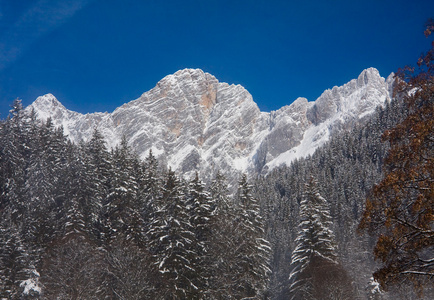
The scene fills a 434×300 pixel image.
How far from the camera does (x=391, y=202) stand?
842 cm

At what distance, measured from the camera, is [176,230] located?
25.2m

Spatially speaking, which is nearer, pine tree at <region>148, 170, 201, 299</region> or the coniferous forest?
the coniferous forest

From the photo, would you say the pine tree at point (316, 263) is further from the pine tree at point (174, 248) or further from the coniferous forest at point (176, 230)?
the pine tree at point (174, 248)

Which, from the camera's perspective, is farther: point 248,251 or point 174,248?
point 248,251

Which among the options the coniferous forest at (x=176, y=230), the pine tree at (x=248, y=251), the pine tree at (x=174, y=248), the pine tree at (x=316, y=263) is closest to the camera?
the coniferous forest at (x=176, y=230)

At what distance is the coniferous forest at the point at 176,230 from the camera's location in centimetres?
846

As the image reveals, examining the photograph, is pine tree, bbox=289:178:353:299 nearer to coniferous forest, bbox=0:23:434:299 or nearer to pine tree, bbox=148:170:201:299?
coniferous forest, bbox=0:23:434:299

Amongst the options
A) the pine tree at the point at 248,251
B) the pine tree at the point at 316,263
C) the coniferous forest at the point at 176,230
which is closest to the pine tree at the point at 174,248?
the coniferous forest at the point at 176,230

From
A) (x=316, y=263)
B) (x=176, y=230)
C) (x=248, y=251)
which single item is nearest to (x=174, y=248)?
(x=176, y=230)

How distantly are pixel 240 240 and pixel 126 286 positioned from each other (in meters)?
9.28

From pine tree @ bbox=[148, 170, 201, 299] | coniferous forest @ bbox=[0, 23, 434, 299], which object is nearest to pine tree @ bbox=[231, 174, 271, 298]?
coniferous forest @ bbox=[0, 23, 434, 299]

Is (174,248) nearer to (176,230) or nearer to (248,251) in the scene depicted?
(176,230)

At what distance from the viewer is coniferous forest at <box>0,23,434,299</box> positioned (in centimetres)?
846

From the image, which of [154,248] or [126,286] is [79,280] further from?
[154,248]
